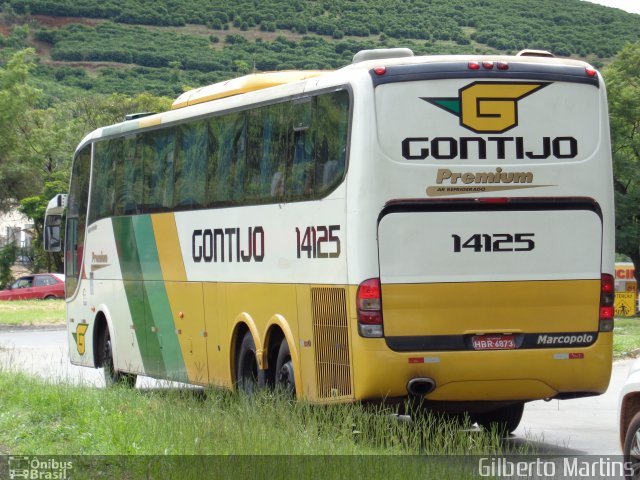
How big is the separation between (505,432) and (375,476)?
514 cm

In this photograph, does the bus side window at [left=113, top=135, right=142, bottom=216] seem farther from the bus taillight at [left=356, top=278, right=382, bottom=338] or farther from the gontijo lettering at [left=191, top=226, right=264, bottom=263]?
the bus taillight at [left=356, top=278, right=382, bottom=338]

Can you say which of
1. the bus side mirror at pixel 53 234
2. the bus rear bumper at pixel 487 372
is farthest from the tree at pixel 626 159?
the bus rear bumper at pixel 487 372

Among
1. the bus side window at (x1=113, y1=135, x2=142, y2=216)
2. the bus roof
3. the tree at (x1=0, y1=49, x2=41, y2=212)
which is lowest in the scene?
the bus side window at (x1=113, y1=135, x2=142, y2=216)

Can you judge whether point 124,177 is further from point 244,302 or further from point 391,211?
point 391,211

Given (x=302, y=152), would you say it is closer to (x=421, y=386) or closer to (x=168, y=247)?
(x=421, y=386)

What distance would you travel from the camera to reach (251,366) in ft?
46.2

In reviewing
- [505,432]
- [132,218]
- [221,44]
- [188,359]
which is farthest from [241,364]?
[221,44]

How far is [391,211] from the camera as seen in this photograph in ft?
37.9

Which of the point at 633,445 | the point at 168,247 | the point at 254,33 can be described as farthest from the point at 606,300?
the point at 254,33

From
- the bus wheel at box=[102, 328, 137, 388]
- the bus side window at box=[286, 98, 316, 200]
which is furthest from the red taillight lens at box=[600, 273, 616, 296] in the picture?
the bus wheel at box=[102, 328, 137, 388]

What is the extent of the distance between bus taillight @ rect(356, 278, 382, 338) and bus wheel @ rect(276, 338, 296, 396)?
1532mm

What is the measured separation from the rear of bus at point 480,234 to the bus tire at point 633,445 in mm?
3119

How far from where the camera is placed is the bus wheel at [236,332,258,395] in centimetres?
1398

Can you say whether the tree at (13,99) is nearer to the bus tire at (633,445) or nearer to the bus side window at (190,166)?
the bus side window at (190,166)
